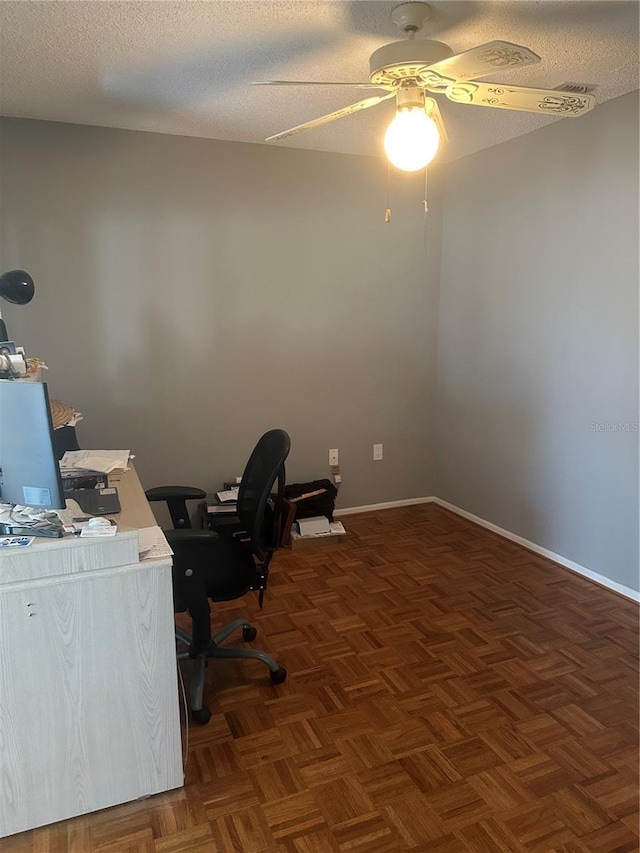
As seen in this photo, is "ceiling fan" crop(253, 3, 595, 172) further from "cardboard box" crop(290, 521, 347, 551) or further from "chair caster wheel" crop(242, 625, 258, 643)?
"cardboard box" crop(290, 521, 347, 551)

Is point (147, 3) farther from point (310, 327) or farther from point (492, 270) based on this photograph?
point (492, 270)

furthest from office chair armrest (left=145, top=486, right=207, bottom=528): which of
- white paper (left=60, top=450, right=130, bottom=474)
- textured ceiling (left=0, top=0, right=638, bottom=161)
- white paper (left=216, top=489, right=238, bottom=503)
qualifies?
textured ceiling (left=0, top=0, right=638, bottom=161)

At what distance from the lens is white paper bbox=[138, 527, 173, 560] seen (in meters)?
1.77

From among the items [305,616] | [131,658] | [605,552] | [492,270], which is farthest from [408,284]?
[131,658]

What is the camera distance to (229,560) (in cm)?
227

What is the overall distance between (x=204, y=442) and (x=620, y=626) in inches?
92.7

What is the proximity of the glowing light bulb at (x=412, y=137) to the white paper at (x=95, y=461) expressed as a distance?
5.02 feet

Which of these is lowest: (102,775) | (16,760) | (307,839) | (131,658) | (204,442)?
(307,839)

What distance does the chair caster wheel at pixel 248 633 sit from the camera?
8.70 ft

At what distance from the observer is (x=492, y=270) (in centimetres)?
370

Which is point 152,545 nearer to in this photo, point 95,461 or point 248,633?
point 95,461

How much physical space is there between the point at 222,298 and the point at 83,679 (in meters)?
2.39

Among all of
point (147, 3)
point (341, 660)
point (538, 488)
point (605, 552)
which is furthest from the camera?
point (538, 488)

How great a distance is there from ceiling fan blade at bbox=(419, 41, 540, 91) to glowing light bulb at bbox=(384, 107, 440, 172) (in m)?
0.11
